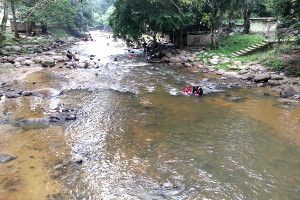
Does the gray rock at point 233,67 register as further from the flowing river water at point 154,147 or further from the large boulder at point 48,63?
the large boulder at point 48,63

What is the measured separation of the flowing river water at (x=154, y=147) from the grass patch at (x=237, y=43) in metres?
9.56

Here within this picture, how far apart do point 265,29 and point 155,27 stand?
416 inches

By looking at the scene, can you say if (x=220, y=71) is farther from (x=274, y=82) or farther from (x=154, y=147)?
(x=154, y=147)

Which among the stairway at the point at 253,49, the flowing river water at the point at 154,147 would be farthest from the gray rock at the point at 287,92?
the stairway at the point at 253,49

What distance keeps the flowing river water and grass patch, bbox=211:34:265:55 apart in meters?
9.56

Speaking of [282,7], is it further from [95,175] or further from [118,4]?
[95,175]

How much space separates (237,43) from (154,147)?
1982 centimetres

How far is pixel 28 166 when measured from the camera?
9195 millimetres

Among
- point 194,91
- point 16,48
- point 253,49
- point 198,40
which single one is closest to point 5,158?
point 194,91

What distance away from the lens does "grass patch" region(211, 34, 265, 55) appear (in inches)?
1053

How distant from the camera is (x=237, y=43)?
91.6 feet

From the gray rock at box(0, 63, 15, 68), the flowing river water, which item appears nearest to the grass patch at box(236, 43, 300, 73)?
the flowing river water

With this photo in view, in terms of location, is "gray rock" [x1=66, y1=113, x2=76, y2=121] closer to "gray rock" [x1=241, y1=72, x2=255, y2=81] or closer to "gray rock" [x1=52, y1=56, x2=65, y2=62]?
"gray rock" [x1=241, y1=72, x2=255, y2=81]

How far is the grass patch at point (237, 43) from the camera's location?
2676 cm
